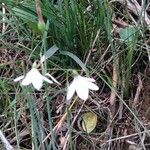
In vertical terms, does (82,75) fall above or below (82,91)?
below

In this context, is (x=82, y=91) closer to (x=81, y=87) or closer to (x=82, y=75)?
(x=81, y=87)

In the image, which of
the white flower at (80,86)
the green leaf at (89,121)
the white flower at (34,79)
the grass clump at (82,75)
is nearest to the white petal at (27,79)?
the white flower at (34,79)

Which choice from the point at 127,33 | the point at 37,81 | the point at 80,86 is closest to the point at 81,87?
the point at 80,86

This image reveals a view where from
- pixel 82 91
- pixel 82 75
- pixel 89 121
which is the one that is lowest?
pixel 89 121

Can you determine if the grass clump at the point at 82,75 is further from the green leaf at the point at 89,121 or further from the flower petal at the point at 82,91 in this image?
the flower petal at the point at 82,91

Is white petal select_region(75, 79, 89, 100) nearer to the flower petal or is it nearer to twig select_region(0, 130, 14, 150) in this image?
the flower petal

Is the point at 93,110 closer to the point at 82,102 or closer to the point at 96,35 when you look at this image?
the point at 82,102

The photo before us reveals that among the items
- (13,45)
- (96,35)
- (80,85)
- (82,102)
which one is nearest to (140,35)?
(96,35)

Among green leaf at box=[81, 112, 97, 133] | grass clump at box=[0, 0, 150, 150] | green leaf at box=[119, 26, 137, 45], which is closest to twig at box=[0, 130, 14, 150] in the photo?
grass clump at box=[0, 0, 150, 150]

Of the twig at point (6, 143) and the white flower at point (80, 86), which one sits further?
the twig at point (6, 143)
